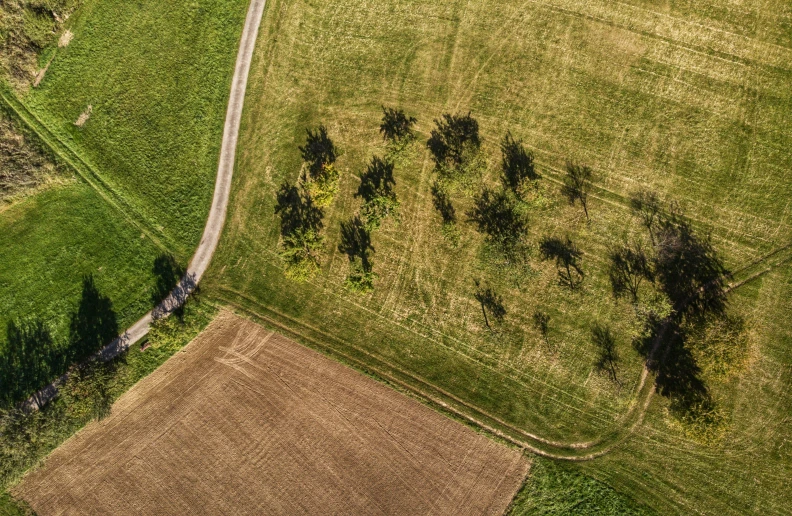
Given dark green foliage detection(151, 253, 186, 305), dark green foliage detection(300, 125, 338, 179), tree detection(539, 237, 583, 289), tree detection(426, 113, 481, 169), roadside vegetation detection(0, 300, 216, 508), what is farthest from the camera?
dark green foliage detection(300, 125, 338, 179)

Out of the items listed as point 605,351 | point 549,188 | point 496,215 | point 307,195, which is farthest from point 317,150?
point 605,351

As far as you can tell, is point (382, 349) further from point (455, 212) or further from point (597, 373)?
point (597, 373)

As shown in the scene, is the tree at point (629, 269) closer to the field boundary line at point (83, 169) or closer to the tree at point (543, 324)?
the tree at point (543, 324)

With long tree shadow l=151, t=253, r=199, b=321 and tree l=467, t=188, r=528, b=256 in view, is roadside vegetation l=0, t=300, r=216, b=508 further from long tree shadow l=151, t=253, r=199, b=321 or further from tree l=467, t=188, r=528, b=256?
tree l=467, t=188, r=528, b=256

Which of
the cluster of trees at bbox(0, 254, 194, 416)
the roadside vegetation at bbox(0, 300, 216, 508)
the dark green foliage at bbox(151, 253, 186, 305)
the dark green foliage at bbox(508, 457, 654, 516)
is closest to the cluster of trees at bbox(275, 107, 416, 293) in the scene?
the dark green foliage at bbox(151, 253, 186, 305)

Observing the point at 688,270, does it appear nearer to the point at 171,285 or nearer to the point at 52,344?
the point at 171,285

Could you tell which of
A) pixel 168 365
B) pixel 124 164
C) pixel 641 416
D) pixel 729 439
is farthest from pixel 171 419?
pixel 729 439
